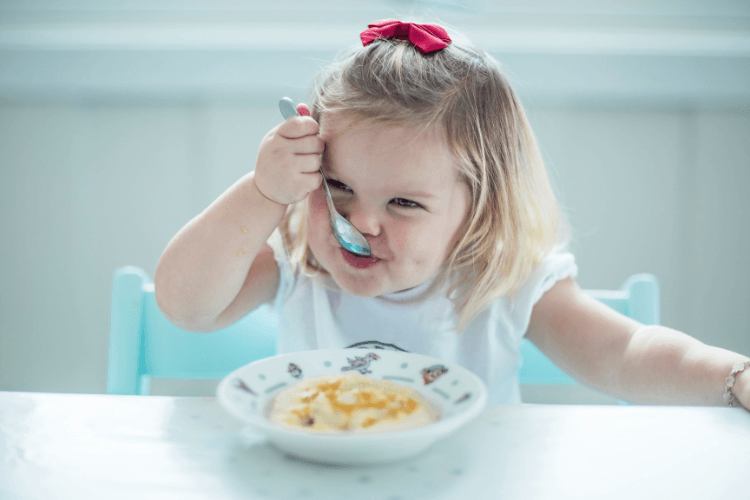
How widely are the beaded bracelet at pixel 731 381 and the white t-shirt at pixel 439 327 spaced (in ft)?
0.99

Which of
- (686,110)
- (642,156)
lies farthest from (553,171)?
(686,110)

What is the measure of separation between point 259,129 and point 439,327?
76cm

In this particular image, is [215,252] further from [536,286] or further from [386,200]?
[536,286]

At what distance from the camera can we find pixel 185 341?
817 mm

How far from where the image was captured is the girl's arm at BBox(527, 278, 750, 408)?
515 mm

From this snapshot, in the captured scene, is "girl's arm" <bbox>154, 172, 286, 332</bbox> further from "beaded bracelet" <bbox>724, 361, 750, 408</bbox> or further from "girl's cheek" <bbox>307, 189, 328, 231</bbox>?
"beaded bracelet" <bbox>724, 361, 750, 408</bbox>

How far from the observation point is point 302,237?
788mm

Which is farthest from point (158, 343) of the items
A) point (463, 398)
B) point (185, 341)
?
point (463, 398)

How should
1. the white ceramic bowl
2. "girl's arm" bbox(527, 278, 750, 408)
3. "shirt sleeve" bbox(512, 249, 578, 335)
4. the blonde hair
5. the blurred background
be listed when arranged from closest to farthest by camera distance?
the white ceramic bowl < "girl's arm" bbox(527, 278, 750, 408) < the blonde hair < "shirt sleeve" bbox(512, 249, 578, 335) < the blurred background

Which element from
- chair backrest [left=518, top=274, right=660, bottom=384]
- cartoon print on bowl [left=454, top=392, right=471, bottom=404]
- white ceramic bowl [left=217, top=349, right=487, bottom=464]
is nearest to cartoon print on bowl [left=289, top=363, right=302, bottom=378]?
white ceramic bowl [left=217, top=349, right=487, bottom=464]

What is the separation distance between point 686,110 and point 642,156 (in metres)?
0.14

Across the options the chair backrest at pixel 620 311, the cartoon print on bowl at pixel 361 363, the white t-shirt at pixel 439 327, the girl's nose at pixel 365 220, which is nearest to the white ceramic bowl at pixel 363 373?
the cartoon print on bowl at pixel 361 363

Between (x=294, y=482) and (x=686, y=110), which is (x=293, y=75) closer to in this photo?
(x=686, y=110)

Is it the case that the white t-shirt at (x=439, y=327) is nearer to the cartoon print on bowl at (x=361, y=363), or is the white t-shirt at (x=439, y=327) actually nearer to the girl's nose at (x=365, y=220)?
the girl's nose at (x=365, y=220)
